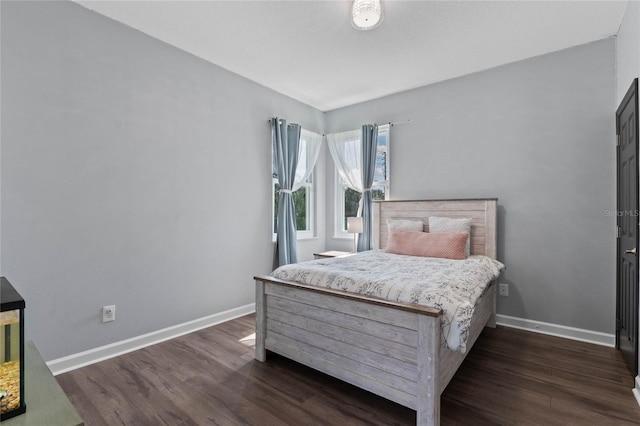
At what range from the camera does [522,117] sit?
3.14 m

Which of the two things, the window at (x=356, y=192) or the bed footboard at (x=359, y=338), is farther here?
the window at (x=356, y=192)

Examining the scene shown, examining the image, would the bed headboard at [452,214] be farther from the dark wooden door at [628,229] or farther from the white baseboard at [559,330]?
the dark wooden door at [628,229]

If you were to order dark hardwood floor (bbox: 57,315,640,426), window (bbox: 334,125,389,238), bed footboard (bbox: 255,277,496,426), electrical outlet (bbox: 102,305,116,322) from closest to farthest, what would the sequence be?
bed footboard (bbox: 255,277,496,426) < dark hardwood floor (bbox: 57,315,640,426) < electrical outlet (bbox: 102,305,116,322) < window (bbox: 334,125,389,238)

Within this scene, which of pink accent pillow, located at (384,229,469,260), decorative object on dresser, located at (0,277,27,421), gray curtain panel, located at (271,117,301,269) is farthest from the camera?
gray curtain panel, located at (271,117,301,269)

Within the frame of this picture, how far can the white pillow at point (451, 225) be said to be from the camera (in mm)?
3143

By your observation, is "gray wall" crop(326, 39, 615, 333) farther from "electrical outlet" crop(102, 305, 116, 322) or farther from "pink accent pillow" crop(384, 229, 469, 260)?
"electrical outlet" crop(102, 305, 116, 322)

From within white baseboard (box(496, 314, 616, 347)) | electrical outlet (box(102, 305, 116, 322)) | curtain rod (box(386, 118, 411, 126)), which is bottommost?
white baseboard (box(496, 314, 616, 347))

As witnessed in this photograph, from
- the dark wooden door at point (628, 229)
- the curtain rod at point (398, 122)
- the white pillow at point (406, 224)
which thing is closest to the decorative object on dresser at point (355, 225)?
the white pillow at point (406, 224)

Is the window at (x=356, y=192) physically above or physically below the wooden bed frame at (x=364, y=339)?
above

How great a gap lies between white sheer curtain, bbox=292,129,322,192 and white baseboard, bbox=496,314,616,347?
9.24ft

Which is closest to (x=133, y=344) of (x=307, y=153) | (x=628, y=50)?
(x=307, y=153)

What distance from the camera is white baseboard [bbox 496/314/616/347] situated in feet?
8.98

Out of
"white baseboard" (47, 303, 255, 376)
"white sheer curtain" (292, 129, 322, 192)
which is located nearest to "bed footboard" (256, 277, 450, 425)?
"white baseboard" (47, 303, 255, 376)

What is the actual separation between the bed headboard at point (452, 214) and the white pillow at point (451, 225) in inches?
4.8
